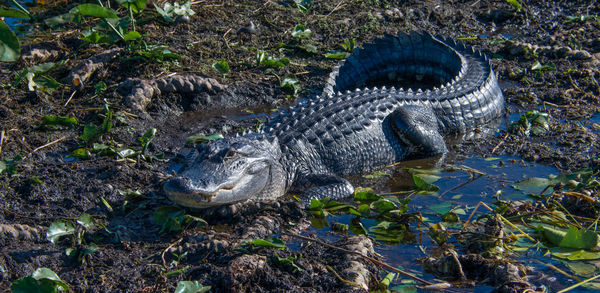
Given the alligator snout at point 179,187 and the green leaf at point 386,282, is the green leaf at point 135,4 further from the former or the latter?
the green leaf at point 386,282

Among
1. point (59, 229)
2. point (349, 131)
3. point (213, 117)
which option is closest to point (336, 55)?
point (213, 117)

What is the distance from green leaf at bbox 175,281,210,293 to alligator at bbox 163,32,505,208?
79 centimetres

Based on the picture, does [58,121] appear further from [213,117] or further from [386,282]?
[386,282]

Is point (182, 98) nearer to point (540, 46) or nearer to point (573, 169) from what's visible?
point (573, 169)

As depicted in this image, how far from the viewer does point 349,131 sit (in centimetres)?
480

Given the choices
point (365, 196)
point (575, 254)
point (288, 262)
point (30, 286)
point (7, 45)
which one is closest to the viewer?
point (30, 286)

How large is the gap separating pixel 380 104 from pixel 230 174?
188 centimetres

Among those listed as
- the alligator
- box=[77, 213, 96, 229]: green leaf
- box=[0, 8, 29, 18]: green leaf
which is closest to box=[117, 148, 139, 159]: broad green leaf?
the alligator

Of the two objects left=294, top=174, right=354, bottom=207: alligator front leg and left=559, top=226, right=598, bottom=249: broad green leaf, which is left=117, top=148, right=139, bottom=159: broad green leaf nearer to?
left=294, top=174, right=354, bottom=207: alligator front leg

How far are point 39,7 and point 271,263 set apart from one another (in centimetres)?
700

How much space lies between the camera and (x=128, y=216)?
383 cm

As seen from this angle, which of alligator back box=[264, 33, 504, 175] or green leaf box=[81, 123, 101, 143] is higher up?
alligator back box=[264, 33, 504, 175]

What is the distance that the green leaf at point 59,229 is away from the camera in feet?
10.9

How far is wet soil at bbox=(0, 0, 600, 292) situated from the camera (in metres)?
3.15
